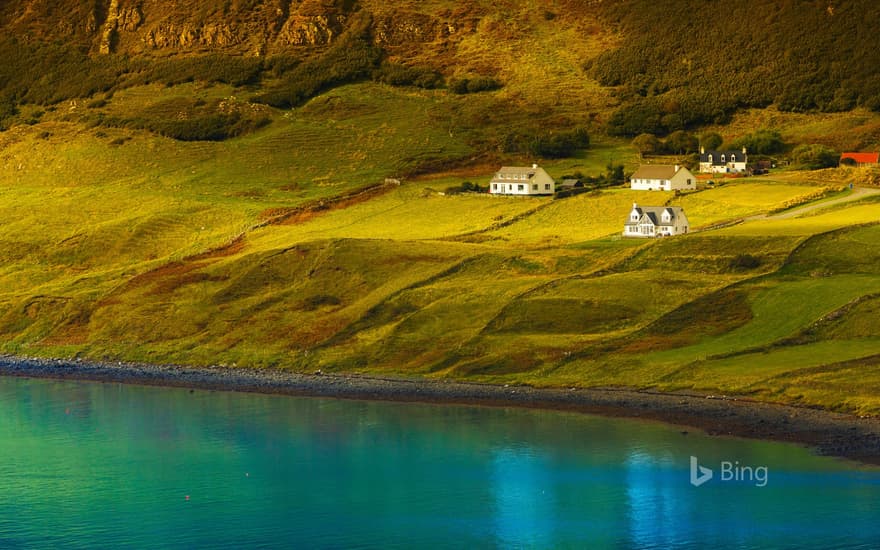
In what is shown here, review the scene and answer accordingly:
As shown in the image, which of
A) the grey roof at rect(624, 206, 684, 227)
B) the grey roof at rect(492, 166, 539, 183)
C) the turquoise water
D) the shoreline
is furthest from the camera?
the grey roof at rect(492, 166, 539, 183)

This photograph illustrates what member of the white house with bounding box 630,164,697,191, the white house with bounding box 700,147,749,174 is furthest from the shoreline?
the white house with bounding box 700,147,749,174

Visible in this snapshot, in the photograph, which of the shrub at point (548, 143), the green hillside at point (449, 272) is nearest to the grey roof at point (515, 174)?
the green hillside at point (449, 272)

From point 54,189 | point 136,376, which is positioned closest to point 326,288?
point 136,376

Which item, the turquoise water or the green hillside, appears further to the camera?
the green hillside

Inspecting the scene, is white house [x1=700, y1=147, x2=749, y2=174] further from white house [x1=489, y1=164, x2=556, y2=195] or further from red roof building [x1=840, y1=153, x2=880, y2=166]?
white house [x1=489, y1=164, x2=556, y2=195]

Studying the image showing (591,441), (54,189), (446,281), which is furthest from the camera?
(54,189)

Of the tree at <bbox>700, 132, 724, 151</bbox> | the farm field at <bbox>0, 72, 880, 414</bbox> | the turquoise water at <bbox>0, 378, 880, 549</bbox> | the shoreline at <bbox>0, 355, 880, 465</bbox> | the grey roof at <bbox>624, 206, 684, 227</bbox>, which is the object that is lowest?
the turquoise water at <bbox>0, 378, 880, 549</bbox>

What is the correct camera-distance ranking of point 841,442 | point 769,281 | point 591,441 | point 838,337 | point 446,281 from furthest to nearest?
1. point 446,281
2. point 769,281
3. point 838,337
4. point 591,441
5. point 841,442

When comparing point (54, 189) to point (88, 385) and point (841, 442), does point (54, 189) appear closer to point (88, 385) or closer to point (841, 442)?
point (88, 385)
